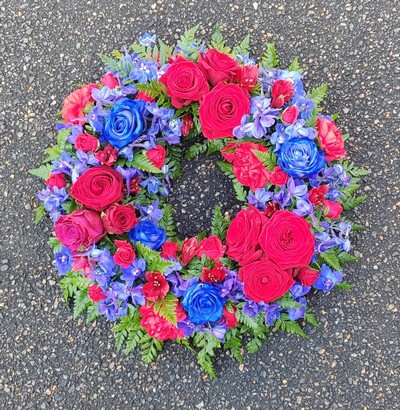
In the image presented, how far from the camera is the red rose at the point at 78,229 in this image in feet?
9.25

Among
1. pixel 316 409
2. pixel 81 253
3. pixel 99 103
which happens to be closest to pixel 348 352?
pixel 316 409

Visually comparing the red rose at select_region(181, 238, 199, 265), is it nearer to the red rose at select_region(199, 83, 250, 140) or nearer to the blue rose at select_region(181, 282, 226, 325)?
the blue rose at select_region(181, 282, 226, 325)

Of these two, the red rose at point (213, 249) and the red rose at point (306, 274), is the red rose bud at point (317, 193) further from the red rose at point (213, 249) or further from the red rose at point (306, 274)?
the red rose at point (213, 249)

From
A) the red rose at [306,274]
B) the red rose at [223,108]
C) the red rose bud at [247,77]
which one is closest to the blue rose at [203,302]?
the red rose at [306,274]

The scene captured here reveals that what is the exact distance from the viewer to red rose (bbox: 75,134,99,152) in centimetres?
295

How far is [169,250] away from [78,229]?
17.8 inches

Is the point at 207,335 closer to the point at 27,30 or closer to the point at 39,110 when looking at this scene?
the point at 39,110

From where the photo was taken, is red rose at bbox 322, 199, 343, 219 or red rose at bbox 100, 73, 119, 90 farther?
red rose at bbox 100, 73, 119, 90

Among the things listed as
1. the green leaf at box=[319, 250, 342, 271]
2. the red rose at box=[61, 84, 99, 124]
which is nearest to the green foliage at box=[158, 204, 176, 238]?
the red rose at box=[61, 84, 99, 124]

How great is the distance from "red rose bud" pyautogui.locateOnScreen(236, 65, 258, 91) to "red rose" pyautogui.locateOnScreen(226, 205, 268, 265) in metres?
0.63

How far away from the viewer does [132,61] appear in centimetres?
319

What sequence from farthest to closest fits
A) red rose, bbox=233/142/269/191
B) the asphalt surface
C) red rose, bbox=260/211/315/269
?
the asphalt surface < red rose, bbox=233/142/269/191 < red rose, bbox=260/211/315/269

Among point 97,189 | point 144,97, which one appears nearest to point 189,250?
point 97,189

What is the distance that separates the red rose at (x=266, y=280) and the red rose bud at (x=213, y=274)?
0.47ft
